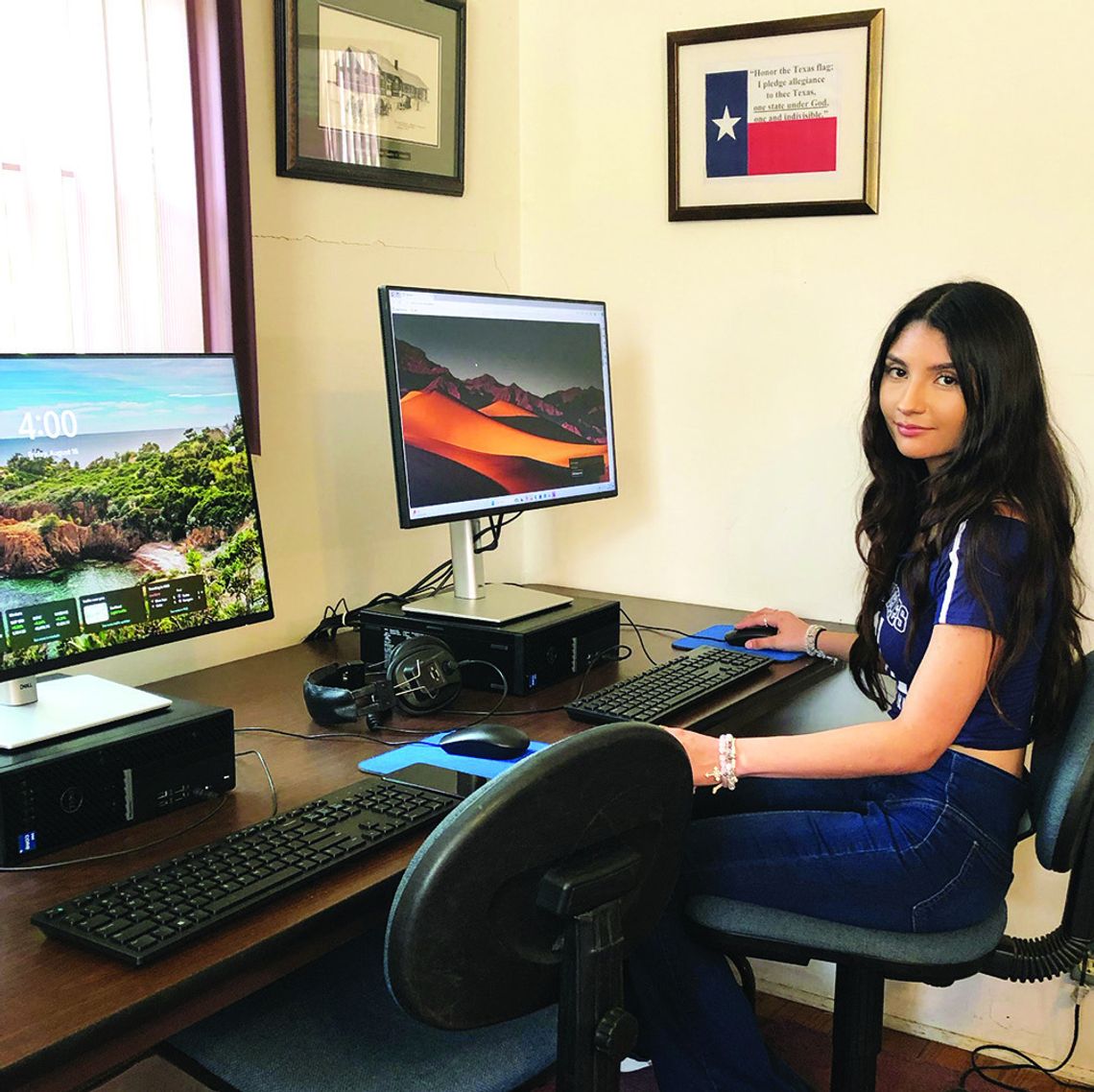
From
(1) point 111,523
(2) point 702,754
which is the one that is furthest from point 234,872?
(2) point 702,754

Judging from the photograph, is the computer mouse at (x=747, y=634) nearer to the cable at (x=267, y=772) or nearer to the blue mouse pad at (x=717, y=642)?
the blue mouse pad at (x=717, y=642)

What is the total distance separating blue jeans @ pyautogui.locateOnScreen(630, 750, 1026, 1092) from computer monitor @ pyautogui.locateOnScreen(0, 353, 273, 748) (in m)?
0.69

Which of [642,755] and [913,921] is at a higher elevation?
[642,755]

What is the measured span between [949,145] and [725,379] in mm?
581

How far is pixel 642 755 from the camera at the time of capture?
1066mm

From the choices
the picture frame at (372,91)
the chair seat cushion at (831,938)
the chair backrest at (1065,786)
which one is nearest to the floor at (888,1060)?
the chair seat cushion at (831,938)

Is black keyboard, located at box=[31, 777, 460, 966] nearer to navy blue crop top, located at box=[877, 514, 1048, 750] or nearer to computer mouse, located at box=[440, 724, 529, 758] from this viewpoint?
computer mouse, located at box=[440, 724, 529, 758]

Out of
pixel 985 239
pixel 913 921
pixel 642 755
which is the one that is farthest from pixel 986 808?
pixel 985 239

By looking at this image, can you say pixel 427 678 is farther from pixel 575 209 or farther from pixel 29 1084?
pixel 575 209

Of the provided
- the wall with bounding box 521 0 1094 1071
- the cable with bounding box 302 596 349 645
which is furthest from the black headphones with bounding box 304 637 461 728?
the wall with bounding box 521 0 1094 1071

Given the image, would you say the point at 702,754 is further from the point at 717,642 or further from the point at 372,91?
the point at 372,91

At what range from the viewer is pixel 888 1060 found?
2291mm

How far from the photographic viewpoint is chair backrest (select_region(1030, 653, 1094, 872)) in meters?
1.45

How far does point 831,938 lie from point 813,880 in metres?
0.07
